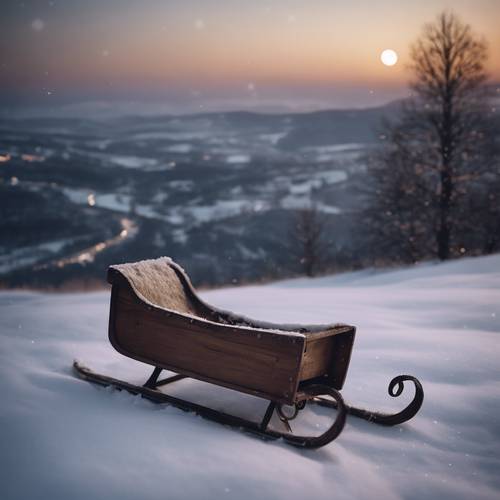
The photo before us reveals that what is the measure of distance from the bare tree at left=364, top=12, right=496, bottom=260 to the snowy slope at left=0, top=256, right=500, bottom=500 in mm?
13889

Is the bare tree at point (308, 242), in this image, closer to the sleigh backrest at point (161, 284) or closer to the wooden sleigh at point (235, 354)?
the sleigh backrest at point (161, 284)

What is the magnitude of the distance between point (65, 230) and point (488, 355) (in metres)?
61.8

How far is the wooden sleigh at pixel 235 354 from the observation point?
293 centimetres

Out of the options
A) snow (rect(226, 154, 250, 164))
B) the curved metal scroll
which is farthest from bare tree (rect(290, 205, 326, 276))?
snow (rect(226, 154, 250, 164))

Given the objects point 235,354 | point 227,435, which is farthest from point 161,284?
point 227,435

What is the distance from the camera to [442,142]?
18.2m

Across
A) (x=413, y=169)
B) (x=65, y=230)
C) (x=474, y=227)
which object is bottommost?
(x=65, y=230)

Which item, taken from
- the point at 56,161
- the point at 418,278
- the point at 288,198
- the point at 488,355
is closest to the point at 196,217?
the point at 288,198

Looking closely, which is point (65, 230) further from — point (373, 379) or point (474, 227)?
point (373, 379)

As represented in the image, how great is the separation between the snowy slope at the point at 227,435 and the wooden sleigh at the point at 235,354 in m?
0.11

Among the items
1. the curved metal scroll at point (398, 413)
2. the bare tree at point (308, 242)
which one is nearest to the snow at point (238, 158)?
the bare tree at point (308, 242)

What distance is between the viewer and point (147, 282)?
3691 millimetres

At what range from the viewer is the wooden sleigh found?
9.62 feet

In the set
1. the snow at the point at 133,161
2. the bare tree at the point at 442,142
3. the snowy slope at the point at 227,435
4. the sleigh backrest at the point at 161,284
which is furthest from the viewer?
the snow at the point at 133,161
